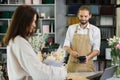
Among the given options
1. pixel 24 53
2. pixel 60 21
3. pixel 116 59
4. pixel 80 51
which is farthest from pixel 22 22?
pixel 60 21

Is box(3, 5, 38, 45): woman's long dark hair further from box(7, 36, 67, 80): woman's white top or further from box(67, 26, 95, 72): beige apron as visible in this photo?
box(67, 26, 95, 72): beige apron

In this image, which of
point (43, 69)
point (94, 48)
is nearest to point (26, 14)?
point (43, 69)

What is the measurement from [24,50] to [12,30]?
173 mm

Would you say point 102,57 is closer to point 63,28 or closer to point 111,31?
point 111,31

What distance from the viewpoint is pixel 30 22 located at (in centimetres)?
178

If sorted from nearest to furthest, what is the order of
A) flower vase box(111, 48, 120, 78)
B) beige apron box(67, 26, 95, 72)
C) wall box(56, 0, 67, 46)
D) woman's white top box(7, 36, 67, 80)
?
1. woman's white top box(7, 36, 67, 80)
2. flower vase box(111, 48, 120, 78)
3. beige apron box(67, 26, 95, 72)
4. wall box(56, 0, 67, 46)

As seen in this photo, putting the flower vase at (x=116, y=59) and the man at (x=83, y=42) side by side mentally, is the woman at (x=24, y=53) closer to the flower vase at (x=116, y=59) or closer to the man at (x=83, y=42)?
the flower vase at (x=116, y=59)

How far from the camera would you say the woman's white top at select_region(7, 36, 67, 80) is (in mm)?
1733

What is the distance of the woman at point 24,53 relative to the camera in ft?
5.70

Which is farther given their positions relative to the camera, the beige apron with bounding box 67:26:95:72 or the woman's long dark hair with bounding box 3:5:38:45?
the beige apron with bounding box 67:26:95:72

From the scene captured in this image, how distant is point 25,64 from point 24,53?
70 mm

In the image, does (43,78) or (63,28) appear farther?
(63,28)

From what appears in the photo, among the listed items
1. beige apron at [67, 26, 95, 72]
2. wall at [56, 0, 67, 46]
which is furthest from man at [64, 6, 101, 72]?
wall at [56, 0, 67, 46]

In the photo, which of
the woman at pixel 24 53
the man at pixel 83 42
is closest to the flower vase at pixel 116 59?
the man at pixel 83 42
